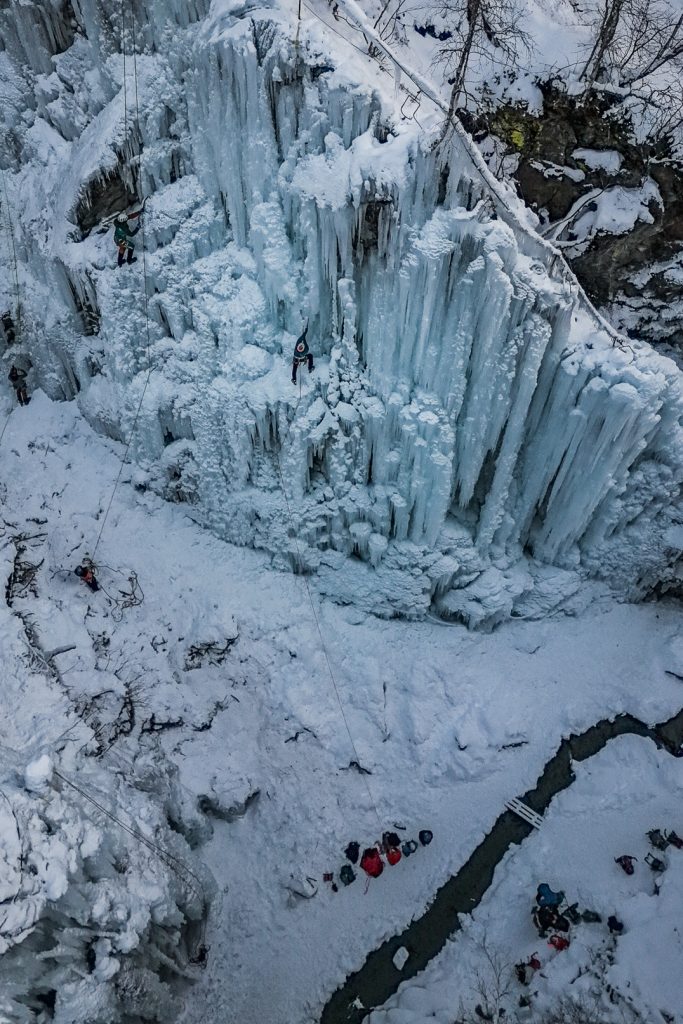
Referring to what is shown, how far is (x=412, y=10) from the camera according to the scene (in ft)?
42.3

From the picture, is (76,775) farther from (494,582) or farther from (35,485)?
(494,582)

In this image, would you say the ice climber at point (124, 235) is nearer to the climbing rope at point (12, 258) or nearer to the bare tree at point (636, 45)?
the climbing rope at point (12, 258)

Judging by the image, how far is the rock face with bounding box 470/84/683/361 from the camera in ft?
40.6

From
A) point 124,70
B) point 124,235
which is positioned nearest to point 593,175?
point 124,70

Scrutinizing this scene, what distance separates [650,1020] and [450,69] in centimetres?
1698

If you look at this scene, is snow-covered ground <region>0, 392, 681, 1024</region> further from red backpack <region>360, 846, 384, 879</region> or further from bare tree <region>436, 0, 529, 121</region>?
bare tree <region>436, 0, 529, 121</region>

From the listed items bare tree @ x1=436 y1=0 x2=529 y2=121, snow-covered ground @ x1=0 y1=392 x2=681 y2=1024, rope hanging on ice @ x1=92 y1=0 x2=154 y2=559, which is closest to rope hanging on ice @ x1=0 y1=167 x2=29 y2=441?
snow-covered ground @ x1=0 y1=392 x2=681 y2=1024

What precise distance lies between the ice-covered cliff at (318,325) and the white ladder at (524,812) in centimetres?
344

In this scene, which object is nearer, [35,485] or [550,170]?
[550,170]

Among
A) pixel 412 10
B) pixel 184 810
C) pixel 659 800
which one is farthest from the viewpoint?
pixel 412 10

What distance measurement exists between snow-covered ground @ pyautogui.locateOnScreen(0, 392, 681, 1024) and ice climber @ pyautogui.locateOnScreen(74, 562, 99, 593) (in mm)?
189

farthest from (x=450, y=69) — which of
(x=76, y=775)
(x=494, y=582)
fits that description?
(x=76, y=775)

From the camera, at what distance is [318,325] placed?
34.8ft

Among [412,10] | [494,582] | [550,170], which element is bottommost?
[494,582]
